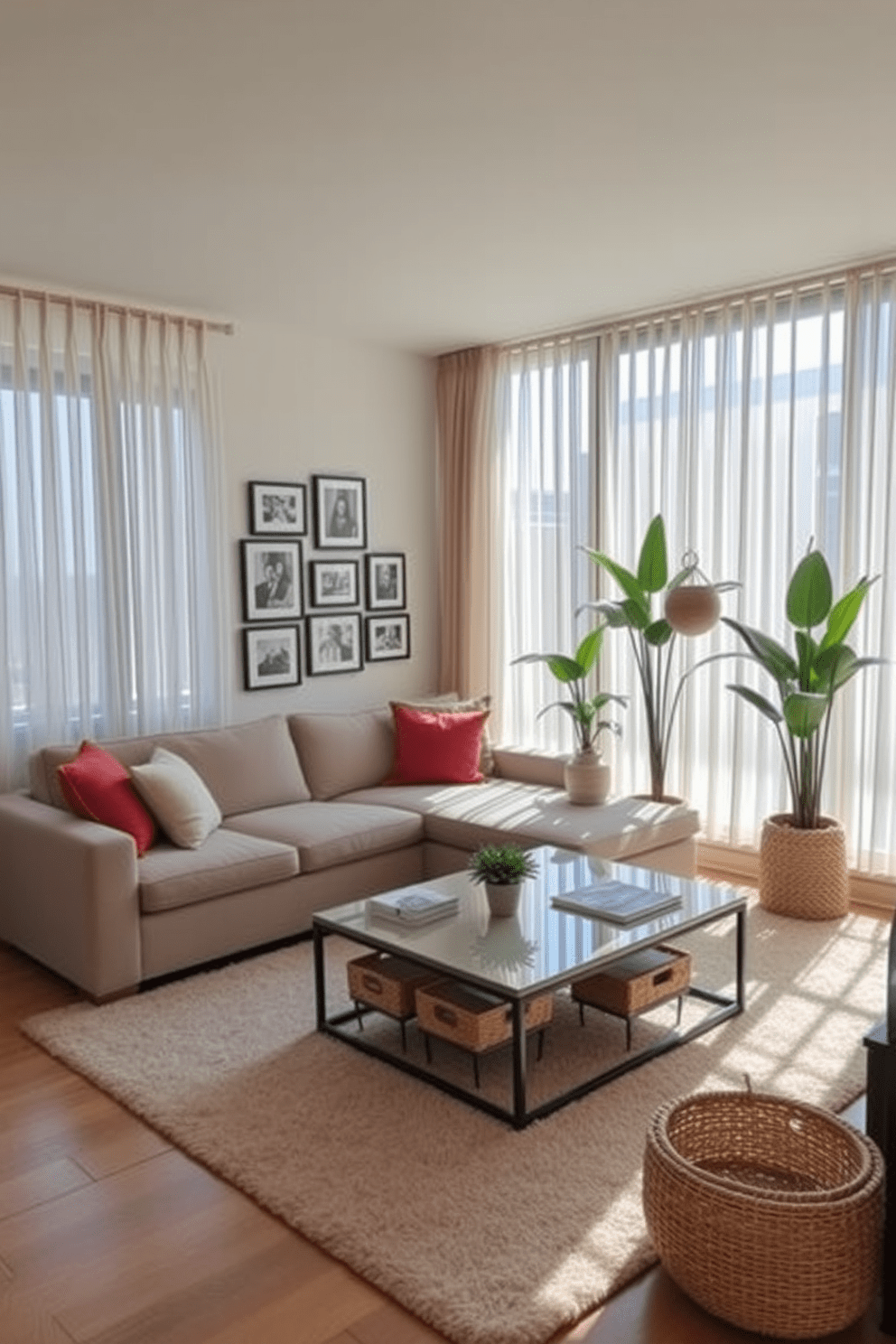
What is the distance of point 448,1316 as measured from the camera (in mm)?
2020

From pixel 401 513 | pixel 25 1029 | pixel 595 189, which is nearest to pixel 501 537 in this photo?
pixel 401 513

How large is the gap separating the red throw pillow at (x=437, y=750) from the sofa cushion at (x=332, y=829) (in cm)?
46

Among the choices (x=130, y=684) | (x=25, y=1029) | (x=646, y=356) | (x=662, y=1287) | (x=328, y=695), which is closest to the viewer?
(x=662, y=1287)

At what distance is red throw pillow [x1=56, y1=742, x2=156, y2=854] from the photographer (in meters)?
3.79

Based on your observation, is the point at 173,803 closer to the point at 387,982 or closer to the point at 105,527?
the point at 387,982

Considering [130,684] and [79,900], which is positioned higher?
[130,684]

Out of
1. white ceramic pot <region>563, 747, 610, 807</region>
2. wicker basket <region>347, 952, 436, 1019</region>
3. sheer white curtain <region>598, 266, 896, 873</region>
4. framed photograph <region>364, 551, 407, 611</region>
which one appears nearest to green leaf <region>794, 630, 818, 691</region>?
sheer white curtain <region>598, 266, 896, 873</region>

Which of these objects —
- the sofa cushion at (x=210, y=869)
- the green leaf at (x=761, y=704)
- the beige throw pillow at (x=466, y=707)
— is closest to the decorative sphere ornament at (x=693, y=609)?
the green leaf at (x=761, y=704)

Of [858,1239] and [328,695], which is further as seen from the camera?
[328,695]

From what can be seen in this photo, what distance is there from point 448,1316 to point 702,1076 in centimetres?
119

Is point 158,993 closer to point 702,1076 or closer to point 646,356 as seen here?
point 702,1076

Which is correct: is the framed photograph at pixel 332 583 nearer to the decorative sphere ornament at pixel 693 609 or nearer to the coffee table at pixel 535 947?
the decorative sphere ornament at pixel 693 609

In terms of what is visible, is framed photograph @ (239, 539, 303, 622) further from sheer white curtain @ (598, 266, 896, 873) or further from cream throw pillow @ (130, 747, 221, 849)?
sheer white curtain @ (598, 266, 896, 873)

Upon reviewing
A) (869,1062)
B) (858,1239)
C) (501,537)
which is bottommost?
(858,1239)
